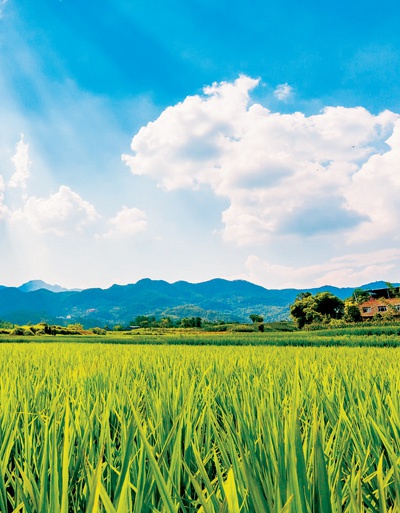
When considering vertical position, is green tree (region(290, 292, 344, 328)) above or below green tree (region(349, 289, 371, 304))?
below

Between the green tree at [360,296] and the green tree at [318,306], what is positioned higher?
the green tree at [360,296]

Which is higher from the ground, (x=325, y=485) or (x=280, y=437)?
(x=325, y=485)

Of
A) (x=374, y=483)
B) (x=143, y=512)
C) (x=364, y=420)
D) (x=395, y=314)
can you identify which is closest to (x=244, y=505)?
(x=143, y=512)

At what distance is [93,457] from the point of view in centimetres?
126

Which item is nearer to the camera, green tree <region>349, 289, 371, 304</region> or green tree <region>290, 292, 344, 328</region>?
green tree <region>349, 289, 371, 304</region>

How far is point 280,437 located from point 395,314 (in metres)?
48.4

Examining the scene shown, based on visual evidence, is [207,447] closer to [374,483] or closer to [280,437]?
[280,437]

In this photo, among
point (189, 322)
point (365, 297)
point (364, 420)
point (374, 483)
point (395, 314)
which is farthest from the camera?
point (189, 322)

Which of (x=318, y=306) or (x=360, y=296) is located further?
(x=318, y=306)

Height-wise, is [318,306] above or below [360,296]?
below

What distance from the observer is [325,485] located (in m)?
0.64

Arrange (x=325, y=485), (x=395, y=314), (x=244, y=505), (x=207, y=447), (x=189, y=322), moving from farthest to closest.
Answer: (x=189, y=322) → (x=395, y=314) → (x=207, y=447) → (x=244, y=505) → (x=325, y=485)

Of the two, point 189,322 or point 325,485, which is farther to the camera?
point 189,322

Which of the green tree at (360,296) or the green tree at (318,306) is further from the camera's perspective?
the green tree at (318,306)
